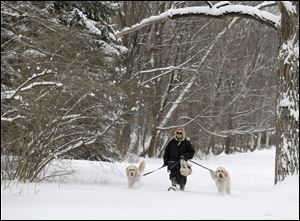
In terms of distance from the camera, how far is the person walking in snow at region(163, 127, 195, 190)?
11430 millimetres

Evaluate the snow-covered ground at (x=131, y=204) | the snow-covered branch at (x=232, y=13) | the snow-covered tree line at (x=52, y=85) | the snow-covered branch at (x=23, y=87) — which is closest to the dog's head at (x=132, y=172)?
the snow-covered ground at (x=131, y=204)

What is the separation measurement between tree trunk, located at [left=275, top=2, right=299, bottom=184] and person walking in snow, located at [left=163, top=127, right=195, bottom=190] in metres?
2.15

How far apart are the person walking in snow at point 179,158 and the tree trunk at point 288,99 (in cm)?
215

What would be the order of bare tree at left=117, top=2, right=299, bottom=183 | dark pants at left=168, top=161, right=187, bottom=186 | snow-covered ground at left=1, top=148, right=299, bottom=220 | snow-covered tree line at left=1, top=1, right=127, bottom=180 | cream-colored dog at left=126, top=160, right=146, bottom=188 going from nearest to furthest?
1. snow-covered ground at left=1, top=148, right=299, bottom=220
2. snow-covered tree line at left=1, top=1, right=127, bottom=180
3. bare tree at left=117, top=2, right=299, bottom=183
4. cream-colored dog at left=126, top=160, right=146, bottom=188
5. dark pants at left=168, top=161, right=187, bottom=186

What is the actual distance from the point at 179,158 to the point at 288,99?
115 inches

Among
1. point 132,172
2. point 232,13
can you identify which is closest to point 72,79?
point 132,172

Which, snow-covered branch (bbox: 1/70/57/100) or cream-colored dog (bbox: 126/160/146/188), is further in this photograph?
cream-colored dog (bbox: 126/160/146/188)

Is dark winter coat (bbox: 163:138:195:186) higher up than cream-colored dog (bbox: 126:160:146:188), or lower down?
higher up

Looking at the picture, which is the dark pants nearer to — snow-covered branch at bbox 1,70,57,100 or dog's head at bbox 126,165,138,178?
dog's head at bbox 126,165,138,178

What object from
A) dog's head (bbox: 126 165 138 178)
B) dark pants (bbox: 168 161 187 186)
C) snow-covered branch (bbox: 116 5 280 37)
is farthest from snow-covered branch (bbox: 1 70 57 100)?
snow-covered branch (bbox: 116 5 280 37)

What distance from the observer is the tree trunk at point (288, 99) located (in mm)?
11031

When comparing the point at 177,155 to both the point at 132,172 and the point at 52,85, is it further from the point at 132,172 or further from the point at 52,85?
the point at 52,85

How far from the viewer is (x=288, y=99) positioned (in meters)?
11.2

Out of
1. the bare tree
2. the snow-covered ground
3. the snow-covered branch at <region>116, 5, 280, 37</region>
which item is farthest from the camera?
the snow-covered branch at <region>116, 5, 280, 37</region>
